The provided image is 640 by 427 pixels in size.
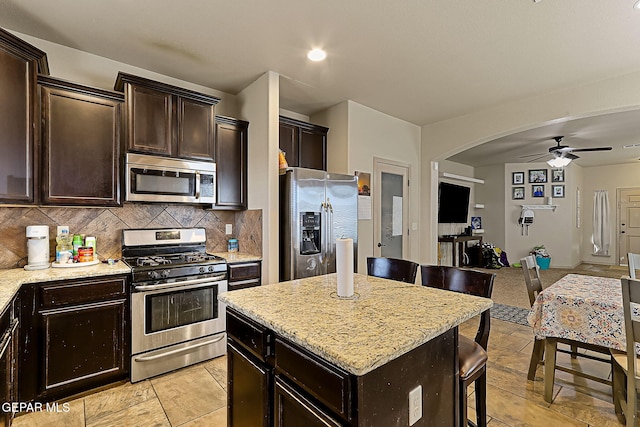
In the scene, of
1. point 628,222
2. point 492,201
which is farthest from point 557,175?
point 628,222

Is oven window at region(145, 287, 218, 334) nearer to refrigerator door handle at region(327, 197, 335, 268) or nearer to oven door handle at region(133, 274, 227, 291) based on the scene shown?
oven door handle at region(133, 274, 227, 291)

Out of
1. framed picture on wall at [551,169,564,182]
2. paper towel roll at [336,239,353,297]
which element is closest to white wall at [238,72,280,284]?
paper towel roll at [336,239,353,297]

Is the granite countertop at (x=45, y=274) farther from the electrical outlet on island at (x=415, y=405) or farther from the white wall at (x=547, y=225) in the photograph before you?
the white wall at (x=547, y=225)

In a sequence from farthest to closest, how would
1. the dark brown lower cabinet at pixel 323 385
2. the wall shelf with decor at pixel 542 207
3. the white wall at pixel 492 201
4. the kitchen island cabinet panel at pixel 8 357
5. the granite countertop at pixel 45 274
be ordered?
1. the white wall at pixel 492 201
2. the wall shelf with decor at pixel 542 207
3. the granite countertop at pixel 45 274
4. the kitchen island cabinet panel at pixel 8 357
5. the dark brown lower cabinet at pixel 323 385

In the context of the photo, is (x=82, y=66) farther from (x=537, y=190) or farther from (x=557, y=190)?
(x=557, y=190)

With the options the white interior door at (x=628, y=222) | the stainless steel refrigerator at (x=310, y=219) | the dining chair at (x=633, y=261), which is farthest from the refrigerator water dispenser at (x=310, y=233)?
the white interior door at (x=628, y=222)

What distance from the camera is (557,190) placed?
7836mm

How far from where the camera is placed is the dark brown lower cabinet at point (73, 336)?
2.11 meters

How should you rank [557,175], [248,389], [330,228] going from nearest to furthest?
[248,389] → [330,228] → [557,175]

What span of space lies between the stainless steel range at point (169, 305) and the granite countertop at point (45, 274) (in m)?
0.18

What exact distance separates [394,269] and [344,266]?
93cm

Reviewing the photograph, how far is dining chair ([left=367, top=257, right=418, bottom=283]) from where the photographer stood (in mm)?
2242

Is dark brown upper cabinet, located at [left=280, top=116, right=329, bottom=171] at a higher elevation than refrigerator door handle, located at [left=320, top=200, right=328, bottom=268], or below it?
higher

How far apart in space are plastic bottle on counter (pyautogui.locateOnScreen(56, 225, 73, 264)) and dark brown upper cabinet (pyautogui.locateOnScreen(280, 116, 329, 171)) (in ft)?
7.17
